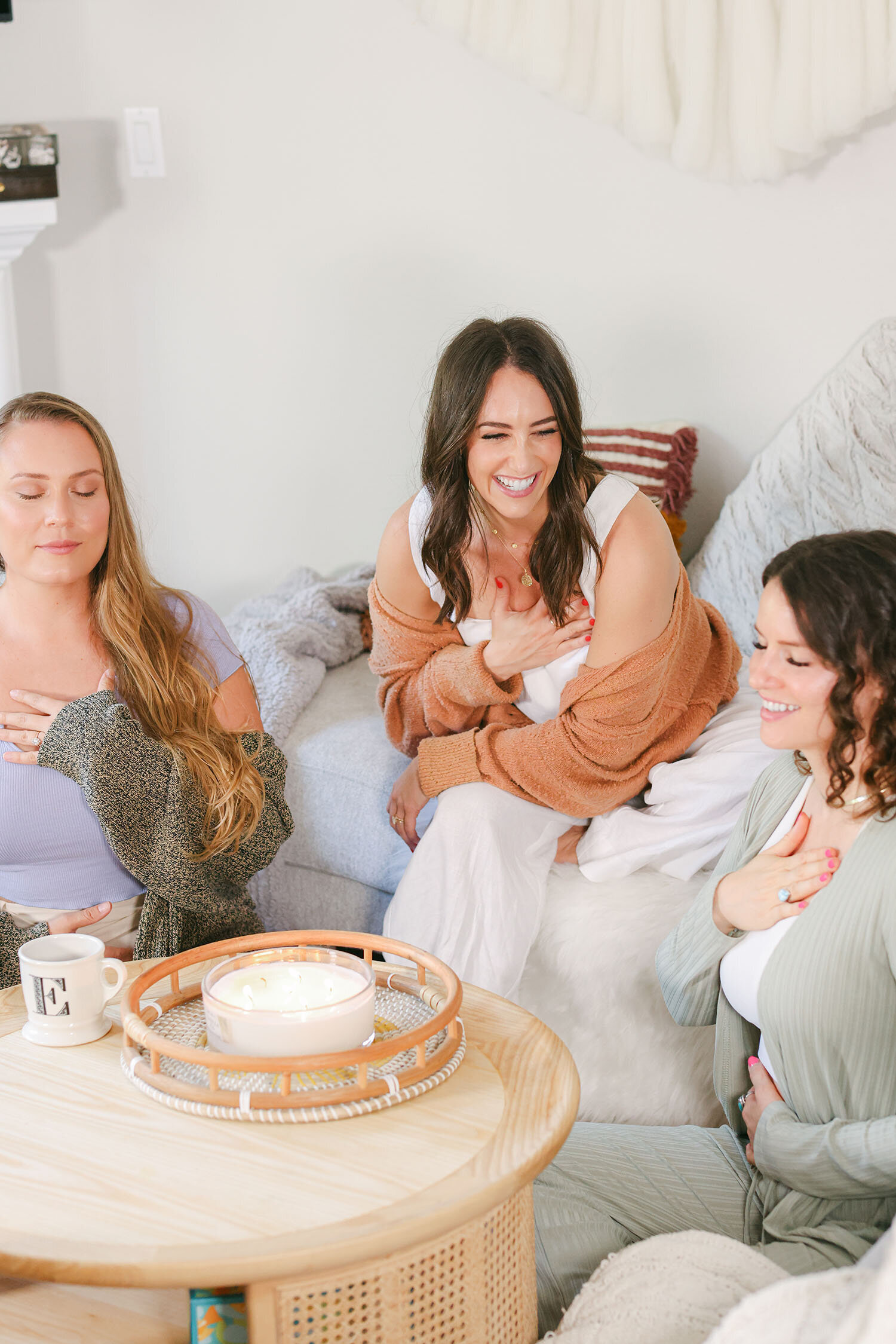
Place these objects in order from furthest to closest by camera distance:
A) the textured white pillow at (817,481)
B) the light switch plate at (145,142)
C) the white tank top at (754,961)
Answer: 1. the light switch plate at (145,142)
2. the textured white pillow at (817,481)
3. the white tank top at (754,961)

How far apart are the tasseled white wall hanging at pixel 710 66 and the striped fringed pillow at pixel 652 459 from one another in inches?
18.8

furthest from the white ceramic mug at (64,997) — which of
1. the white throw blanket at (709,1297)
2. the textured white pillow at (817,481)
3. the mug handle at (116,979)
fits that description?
the textured white pillow at (817,481)

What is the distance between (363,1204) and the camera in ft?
2.51

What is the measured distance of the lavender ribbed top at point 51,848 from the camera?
1391 millimetres

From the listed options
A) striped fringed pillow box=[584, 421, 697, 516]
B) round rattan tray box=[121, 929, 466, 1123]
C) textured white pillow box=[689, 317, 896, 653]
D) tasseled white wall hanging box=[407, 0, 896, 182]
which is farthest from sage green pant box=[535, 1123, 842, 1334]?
tasseled white wall hanging box=[407, 0, 896, 182]

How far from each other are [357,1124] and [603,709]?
840mm

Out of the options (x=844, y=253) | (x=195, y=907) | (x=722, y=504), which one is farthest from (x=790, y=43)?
(x=195, y=907)

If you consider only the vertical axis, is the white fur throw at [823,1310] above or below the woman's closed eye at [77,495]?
below

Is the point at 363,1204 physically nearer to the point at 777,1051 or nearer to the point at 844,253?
the point at 777,1051

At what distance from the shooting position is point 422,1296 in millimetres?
796

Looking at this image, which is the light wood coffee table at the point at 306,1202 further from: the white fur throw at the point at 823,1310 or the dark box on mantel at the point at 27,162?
the dark box on mantel at the point at 27,162

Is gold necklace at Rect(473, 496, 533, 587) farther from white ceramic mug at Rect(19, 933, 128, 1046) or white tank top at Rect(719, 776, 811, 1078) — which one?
white ceramic mug at Rect(19, 933, 128, 1046)

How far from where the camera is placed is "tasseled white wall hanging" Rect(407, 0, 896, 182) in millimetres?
2053

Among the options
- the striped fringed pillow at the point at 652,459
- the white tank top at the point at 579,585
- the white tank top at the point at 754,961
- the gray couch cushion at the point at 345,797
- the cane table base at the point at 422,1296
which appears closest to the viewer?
the cane table base at the point at 422,1296
